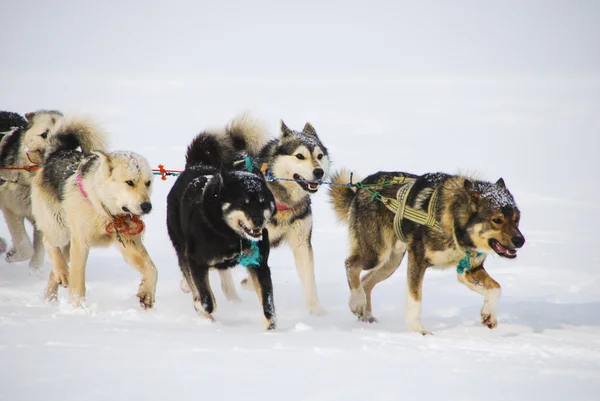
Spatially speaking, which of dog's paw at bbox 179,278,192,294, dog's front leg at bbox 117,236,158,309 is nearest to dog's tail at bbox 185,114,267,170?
dog's front leg at bbox 117,236,158,309

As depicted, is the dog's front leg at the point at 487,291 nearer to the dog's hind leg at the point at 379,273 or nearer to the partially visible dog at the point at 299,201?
the dog's hind leg at the point at 379,273

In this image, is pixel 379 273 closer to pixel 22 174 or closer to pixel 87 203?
pixel 87 203

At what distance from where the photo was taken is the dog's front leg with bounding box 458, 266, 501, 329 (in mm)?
5180

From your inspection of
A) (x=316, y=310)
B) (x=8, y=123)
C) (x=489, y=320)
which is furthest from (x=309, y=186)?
(x=8, y=123)

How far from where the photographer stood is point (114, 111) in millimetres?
21719

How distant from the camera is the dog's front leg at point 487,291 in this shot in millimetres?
5180

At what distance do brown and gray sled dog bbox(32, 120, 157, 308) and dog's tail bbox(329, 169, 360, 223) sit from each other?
1.67 m

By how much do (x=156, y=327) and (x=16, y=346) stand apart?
42.3 inches

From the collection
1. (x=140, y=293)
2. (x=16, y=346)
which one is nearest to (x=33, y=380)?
(x=16, y=346)

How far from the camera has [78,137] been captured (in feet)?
20.7

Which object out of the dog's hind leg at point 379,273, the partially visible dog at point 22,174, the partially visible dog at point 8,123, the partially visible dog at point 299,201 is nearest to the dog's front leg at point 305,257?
the partially visible dog at point 299,201

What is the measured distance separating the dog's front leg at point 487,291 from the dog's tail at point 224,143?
2.20 meters

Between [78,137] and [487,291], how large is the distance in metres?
3.58

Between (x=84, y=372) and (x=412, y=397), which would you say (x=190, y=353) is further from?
(x=412, y=397)
